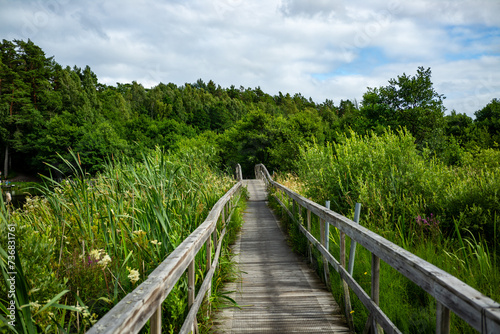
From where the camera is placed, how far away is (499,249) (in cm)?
421

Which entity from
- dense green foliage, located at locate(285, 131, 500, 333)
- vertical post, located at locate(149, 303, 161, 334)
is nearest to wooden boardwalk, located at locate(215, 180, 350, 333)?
dense green foliage, located at locate(285, 131, 500, 333)

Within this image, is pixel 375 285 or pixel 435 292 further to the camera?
pixel 375 285

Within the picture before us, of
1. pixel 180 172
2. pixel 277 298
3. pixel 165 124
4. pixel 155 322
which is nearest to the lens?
pixel 155 322

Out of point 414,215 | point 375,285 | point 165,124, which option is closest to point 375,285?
point 375,285

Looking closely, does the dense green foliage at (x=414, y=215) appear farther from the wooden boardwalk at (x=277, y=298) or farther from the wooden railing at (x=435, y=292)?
the wooden railing at (x=435, y=292)

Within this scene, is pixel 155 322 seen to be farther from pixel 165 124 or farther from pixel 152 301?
pixel 165 124

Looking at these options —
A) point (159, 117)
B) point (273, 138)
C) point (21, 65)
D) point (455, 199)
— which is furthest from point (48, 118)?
point (455, 199)

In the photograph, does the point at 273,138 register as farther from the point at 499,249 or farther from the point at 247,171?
the point at 499,249

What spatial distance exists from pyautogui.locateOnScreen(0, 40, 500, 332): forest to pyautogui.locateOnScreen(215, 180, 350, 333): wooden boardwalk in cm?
83

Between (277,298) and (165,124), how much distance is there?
61.2 meters

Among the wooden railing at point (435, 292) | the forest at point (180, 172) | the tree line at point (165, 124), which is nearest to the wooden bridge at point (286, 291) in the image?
the wooden railing at point (435, 292)

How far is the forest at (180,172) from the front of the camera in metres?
2.52

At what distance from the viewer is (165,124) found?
6162 centimetres

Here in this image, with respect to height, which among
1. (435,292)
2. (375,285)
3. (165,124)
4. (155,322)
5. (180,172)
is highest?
(165,124)
